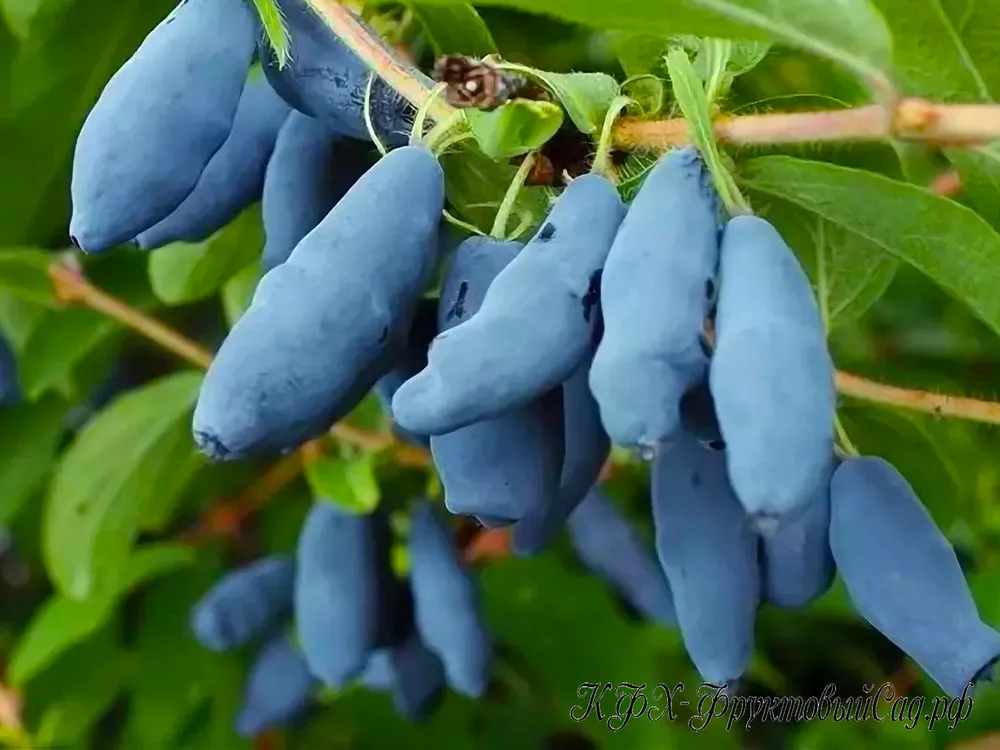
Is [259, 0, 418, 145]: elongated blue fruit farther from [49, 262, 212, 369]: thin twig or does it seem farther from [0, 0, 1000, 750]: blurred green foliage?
[49, 262, 212, 369]: thin twig

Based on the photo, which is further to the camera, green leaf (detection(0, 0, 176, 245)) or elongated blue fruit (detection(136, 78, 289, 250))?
green leaf (detection(0, 0, 176, 245))

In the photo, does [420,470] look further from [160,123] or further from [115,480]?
[160,123]

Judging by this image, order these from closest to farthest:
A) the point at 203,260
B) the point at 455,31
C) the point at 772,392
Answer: the point at 772,392, the point at 455,31, the point at 203,260

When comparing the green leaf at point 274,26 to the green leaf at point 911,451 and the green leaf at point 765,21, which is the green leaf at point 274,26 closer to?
the green leaf at point 765,21

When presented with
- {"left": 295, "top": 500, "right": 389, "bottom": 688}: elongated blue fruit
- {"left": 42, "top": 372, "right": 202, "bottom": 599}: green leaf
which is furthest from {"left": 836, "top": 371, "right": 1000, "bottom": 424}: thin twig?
{"left": 42, "top": 372, "right": 202, "bottom": 599}: green leaf

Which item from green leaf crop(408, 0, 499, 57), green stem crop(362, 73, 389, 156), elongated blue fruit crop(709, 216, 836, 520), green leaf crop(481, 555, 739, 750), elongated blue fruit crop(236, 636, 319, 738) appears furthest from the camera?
green leaf crop(481, 555, 739, 750)

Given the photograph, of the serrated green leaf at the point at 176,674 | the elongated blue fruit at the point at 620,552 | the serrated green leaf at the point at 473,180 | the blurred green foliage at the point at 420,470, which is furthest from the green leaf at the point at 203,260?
the serrated green leaf at the point at 176,674

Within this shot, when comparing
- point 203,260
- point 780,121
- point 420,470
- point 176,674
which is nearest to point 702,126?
point 780,121
